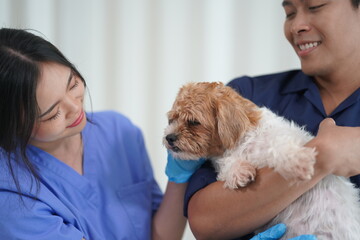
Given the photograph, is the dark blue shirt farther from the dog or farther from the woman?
the woman

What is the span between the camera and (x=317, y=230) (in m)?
1.24

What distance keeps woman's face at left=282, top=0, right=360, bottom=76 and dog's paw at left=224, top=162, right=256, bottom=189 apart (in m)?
0.54

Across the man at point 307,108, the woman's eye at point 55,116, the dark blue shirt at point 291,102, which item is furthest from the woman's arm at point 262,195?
the woman's eye at point 55,116

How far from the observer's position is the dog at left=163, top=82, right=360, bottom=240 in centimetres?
122

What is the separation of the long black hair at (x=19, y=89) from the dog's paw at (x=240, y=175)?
748mm

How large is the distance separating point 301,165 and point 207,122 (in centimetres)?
37

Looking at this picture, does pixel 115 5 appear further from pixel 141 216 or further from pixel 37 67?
pixel 141 216

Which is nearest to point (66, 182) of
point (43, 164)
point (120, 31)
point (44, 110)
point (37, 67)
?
point (43, 164)

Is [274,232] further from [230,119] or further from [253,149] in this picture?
[230,119]

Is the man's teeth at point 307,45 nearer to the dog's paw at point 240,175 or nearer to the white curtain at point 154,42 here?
the dog's paw at point 240,175

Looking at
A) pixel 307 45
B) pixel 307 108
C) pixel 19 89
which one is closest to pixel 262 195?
pixel 307 108

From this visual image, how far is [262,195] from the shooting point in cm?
124

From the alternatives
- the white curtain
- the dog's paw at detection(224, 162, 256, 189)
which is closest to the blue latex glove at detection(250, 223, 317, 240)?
the dog's paw at detection(224, 162, 256, 189)

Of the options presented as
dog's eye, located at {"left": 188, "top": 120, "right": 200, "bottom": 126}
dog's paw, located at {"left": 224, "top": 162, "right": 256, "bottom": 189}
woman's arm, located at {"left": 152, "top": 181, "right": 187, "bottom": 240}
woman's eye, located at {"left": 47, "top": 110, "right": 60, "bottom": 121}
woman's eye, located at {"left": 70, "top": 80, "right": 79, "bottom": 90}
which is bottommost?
woman's arm, located at {"left": 152, "top": 181, "right": 187, "bottom": 240}
